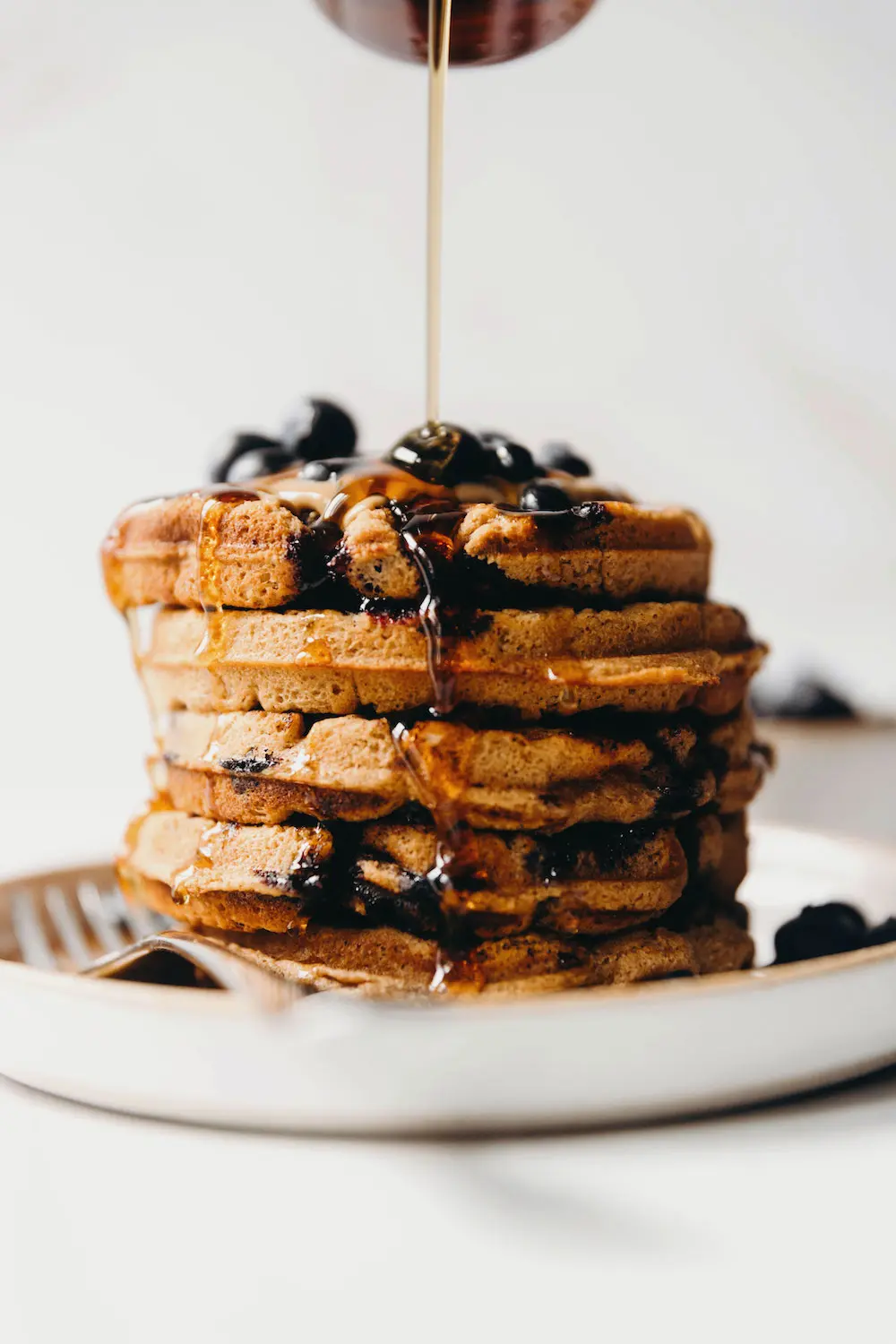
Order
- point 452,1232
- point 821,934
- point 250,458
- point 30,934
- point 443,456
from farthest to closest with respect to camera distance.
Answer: point 30,934 < point 821,934 < point 250,458 < point 443,456 < point 452,1232

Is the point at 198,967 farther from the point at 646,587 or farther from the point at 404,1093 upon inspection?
the point at 646,587

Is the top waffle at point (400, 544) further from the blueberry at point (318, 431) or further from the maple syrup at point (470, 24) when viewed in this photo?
the maple syrup at point (470, 24)

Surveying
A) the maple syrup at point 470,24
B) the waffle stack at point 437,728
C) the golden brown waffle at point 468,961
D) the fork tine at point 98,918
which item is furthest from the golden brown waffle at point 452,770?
the maple syrup at point 470,24

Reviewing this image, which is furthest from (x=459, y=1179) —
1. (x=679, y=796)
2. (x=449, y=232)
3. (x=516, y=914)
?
(x=449, y=232)

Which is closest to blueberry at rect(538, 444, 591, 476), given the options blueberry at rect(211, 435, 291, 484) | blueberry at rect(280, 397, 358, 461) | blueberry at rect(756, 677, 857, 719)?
blueberry at rect(280, 397, 358, 461)

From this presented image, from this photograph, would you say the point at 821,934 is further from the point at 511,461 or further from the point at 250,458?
the point at 250,458

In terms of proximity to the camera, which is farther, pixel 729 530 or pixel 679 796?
pixel 729 530

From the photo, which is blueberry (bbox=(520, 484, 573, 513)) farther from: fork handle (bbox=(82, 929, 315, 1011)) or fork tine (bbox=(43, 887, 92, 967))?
fork tine (bbox=(43, 887, 92, 967))

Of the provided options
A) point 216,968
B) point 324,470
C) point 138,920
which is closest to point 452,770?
point 216,968
